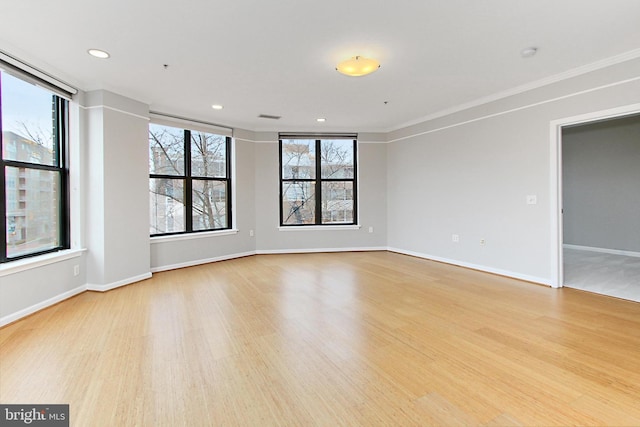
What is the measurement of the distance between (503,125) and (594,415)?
3837mm

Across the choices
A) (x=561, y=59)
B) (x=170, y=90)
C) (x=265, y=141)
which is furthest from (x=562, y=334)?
(x=265, y=141)

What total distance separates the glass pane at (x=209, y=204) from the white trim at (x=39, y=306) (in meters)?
2.04

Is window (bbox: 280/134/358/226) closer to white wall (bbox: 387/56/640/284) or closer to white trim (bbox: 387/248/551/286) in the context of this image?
white wall (bbox: 387/56/640/284)

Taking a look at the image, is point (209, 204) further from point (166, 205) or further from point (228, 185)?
point (166, 205)

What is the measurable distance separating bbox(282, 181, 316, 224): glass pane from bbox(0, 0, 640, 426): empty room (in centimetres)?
17

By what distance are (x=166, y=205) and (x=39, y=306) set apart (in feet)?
7.39

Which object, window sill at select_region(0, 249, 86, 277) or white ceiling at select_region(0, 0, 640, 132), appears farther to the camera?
window sill at select_region(0, 249, 86, 277)

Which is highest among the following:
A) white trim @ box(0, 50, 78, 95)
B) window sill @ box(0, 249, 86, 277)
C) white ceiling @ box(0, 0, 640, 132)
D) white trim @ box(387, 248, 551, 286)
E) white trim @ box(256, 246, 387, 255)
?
white ceiling @ box(0, 0, 640, 132)

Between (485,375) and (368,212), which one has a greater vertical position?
(368,212)

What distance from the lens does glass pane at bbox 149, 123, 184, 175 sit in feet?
16.4

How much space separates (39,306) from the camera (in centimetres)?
325

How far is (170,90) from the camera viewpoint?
13.5ft

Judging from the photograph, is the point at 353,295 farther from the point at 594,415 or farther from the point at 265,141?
the point at 265,141

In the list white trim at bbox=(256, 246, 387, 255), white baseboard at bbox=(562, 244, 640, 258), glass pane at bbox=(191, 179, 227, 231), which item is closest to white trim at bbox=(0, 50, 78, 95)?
glass pane at bbox=(191, 179, 227, 231)
